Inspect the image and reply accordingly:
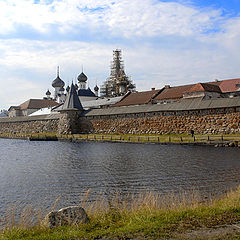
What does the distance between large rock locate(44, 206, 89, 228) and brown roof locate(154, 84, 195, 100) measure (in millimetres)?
33447

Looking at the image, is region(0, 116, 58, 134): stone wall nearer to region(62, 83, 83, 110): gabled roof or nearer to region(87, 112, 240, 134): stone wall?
Result: region(62, 83, 83, 110): gabled roof

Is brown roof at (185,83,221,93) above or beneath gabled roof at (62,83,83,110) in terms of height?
above

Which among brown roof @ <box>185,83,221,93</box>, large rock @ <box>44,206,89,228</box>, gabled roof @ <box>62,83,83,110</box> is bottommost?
large rock @ <box>44,206,89,228</box>

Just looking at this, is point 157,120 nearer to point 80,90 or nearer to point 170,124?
point 170,124

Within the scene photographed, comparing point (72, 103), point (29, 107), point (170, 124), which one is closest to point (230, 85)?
point (170, 124)

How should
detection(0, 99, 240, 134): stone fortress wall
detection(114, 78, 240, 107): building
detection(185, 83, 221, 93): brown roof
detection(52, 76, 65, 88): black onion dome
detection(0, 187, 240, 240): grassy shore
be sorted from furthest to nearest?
detection(52, 76, 65, 88): black onion dome → detection(114, 78, 240, 107): building → detection(185, 83, 221, 93): brown roof → detection(0, 99, 240, 134): stone fortress wall → detection(0, 187, 240, 240): grassy shore

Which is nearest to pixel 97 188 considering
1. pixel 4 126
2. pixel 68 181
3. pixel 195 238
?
pixel 68 181

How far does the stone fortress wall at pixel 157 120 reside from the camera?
80.0 feet

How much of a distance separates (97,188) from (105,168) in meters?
3.85

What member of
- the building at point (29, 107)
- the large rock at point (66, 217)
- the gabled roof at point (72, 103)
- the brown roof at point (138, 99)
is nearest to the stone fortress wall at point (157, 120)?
the gabled roof at point (72, 103)

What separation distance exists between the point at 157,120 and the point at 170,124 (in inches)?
59.8

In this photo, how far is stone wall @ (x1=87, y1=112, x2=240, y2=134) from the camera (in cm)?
2416

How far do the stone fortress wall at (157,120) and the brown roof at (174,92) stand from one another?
325 inches

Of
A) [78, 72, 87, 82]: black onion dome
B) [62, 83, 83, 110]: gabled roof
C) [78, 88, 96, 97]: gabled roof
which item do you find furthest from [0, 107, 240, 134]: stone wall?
[78, 72, 87, 82]: black onion dome
